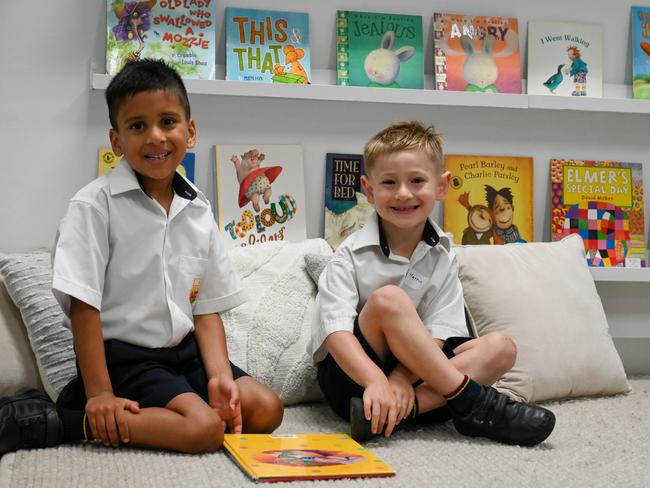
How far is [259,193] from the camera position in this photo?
1909 mm

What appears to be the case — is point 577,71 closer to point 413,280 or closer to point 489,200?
point 489,200

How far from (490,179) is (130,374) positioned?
3.64ft

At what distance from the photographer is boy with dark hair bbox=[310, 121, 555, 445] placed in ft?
4.33

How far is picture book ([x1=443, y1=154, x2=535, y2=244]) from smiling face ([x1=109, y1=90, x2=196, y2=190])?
2.83ft

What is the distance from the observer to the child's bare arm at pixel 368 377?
129cm

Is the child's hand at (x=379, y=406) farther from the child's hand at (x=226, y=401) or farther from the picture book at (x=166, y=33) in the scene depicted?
the picture book at (x=166, y=33)

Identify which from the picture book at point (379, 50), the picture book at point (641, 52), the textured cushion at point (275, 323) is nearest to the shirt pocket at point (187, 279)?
the textured cushion at point (275, 323)

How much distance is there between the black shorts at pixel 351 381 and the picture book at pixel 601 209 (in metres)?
0.74

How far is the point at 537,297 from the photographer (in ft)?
5.73

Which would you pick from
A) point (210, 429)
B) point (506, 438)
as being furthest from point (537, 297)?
point (210, 429)

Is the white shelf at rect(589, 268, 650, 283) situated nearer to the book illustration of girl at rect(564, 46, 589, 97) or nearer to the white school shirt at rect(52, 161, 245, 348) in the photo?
the book illustration of girl at rect(564, 46, 589, 97)

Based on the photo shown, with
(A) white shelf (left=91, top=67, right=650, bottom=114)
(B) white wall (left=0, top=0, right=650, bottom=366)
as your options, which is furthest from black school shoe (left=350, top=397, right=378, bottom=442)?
(A) white shelf (left=91, top=67, right=650, bottom=114)

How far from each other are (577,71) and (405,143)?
0.81 metres

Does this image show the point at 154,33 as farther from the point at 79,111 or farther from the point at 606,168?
the point at 606,168
